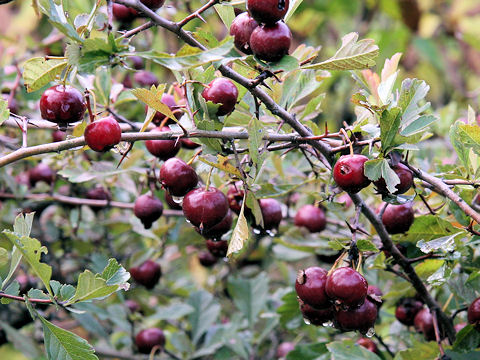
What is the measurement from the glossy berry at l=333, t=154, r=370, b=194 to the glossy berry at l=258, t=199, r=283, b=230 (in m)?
0.28

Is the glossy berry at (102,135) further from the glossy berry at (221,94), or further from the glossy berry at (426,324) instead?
the glossy berry at (426,324)

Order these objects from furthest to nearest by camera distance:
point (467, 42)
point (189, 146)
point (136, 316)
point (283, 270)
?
point (467, 42) < point (283, 270) < point (136, 316) < point (189, 146)

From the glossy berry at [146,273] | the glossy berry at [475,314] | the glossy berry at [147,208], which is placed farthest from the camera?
the glossy berry at [146,273]

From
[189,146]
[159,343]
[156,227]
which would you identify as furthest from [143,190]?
[159,343]

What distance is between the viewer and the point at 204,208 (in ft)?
3.32

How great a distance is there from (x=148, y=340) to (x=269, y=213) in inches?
27.2

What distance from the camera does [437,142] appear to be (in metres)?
2.20

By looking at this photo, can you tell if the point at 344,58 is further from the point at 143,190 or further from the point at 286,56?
the point at 143,190

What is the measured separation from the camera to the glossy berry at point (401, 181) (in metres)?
0.97

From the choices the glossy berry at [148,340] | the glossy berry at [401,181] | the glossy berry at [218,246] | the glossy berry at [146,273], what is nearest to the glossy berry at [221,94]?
the glossy berry at [401,181]

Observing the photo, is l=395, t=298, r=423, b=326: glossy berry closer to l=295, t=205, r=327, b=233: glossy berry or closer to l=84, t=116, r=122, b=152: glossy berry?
l=295, t=205, r=327, b=233: glossy berry

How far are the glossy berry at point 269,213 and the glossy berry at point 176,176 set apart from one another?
8.2 inches

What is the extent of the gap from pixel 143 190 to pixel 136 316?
0.42 meters

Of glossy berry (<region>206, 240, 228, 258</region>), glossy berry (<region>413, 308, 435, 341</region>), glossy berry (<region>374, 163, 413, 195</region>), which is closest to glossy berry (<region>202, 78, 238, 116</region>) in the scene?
glossy berry (<region>374, 163, 413, 195</region>)
